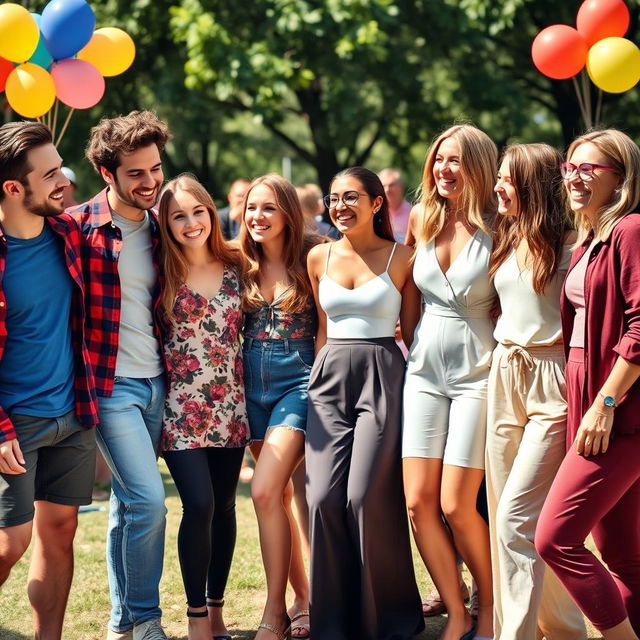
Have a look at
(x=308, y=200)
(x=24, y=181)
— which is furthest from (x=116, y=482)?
(x=308, y=200)

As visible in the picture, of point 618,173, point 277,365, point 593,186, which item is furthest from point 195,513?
point 618,173

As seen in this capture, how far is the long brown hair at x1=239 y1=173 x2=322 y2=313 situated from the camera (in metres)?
4.83

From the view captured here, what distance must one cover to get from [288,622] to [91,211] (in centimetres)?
221

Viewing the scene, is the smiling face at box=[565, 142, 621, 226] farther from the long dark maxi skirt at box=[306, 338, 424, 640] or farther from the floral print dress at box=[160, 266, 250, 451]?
the floral print dress at box=[160, 266, 250, 451]

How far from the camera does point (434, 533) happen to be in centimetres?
455

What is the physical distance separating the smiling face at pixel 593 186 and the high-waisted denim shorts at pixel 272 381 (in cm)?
160

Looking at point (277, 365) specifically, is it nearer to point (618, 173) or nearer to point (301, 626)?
point (301, 626)

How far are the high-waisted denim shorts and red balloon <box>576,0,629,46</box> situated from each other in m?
3.58

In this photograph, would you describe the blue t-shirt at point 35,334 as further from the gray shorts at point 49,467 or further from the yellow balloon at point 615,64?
the yellow balloon at point 615,64

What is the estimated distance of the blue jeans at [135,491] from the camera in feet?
14.4

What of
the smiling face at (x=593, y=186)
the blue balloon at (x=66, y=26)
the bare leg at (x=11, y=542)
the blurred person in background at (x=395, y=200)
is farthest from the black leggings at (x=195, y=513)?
the blurred person in background at (x=395, y=200)

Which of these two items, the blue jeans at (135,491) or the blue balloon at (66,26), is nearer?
the blue jeans at (135,491)

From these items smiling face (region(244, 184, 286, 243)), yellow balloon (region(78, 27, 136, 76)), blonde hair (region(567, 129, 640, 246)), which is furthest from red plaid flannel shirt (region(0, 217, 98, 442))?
blonde hair (region(567, 129, 640, 246))

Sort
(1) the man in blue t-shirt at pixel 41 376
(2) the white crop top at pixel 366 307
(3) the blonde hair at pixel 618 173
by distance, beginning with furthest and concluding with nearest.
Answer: (2) the white crop top at pixel 366 307 → (1) the man in blue t-shirt at pixel 41 376 → (3) the blonde hair at pixel 618 173
